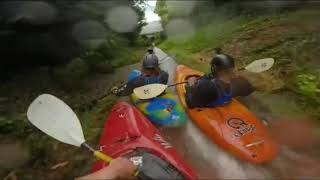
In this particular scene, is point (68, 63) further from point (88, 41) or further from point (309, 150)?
point (309, 150)

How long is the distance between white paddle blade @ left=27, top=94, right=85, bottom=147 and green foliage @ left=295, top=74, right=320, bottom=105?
3.72m

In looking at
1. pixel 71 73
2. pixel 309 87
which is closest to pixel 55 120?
pixel 71 73

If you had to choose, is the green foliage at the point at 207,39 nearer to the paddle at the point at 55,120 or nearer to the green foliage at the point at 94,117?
the green foliage at the point at 94,117

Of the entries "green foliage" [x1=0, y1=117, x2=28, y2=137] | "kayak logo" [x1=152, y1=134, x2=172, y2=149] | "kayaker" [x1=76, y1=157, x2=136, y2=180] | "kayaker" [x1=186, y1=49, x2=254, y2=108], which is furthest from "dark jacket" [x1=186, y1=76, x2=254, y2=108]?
"green foliage" [x1=0, y1=117, x2=28, y2=137]

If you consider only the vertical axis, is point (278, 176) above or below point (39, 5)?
below

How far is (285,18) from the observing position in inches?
419

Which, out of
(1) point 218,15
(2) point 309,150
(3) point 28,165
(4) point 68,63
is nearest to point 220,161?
(2) point 309,150

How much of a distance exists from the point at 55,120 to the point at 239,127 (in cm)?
218

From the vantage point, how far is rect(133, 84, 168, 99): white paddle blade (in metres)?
5.63

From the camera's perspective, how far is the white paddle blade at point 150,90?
563 cm

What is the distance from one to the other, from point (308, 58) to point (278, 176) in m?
3.91

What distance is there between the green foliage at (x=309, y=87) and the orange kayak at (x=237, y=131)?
1.48 metres

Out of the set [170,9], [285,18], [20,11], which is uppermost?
[20,11]

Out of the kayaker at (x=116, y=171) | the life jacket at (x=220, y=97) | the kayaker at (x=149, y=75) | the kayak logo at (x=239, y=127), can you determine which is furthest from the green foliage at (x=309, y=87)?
the kayaker at (x=116, y=171)
